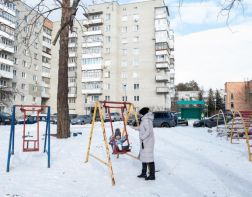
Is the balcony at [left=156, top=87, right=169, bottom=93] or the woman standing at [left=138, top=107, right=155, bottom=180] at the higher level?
the balcony at [left=156, top=87, right=169, bottom=93]

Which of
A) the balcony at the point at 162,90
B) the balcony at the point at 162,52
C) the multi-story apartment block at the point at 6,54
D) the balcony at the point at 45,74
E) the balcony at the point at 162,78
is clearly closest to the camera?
the multi-story apartment block at the point at 6,54

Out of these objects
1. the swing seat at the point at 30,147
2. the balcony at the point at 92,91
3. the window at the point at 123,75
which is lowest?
the swing seat at the point at 30,147

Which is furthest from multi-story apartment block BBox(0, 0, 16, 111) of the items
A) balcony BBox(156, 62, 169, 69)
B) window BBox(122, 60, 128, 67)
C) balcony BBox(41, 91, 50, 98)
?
balcony BBox(156, 62, 169, 69)

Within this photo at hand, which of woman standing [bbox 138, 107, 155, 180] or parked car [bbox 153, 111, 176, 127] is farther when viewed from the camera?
parked car [bbox 153, 111, 176, 127]

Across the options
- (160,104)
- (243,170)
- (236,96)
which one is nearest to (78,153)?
(243,170)

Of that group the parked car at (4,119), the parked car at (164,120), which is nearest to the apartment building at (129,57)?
the parked car at (4,119)

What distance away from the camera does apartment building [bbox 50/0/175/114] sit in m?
53.0

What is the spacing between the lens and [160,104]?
173 feet

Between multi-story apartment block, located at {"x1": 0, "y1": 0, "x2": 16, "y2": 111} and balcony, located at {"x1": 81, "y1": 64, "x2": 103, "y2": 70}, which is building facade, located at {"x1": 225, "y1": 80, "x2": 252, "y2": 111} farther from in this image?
multi-story apartment block, located at {"x1": 0, "y1": 0, "x2": 16, "y2": 111}

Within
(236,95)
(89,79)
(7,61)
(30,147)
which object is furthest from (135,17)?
(30,147)

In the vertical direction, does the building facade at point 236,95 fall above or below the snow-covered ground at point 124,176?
above

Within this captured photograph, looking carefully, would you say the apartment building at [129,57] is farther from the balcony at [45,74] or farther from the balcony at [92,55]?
the balcony at [45,74]

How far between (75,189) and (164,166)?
9.44 ft

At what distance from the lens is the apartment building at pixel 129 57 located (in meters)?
53.0
